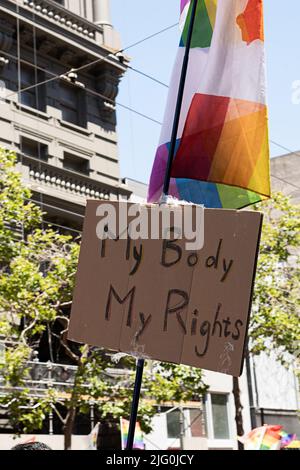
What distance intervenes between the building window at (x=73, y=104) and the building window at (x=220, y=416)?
9.44 meters

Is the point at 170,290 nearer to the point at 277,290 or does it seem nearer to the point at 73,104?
the point at 277,290

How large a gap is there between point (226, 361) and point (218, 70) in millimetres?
1582

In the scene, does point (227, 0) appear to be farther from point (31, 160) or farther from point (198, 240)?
point (31, 160)

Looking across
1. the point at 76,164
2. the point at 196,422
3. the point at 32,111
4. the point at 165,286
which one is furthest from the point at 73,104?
the point at 165,286

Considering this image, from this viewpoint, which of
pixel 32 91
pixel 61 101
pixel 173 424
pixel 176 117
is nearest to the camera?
pixel 176 117

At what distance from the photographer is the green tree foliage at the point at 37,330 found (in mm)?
16344

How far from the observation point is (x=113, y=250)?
3.61 meters

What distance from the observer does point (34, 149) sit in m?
22.9

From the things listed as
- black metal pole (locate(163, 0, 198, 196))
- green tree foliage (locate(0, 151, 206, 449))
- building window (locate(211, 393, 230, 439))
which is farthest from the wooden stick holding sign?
building window (locate(211, 393, 230, 439))

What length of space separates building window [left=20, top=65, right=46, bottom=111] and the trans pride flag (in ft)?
61.6

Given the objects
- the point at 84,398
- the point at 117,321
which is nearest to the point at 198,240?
the point at 117,321

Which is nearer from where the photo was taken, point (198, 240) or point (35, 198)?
point (198, 240)

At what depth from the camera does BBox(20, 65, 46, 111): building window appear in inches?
902

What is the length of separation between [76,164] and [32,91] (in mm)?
2452
